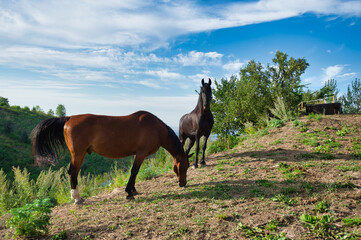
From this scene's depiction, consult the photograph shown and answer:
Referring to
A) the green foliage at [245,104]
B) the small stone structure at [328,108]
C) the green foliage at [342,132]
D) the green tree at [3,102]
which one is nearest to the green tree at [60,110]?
the green tree at [3,102]

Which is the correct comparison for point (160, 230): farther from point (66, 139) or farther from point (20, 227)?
point (66, 139)

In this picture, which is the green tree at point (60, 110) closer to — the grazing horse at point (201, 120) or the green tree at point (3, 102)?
the green tree at point (3, 102)

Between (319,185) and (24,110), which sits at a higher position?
(24,110)

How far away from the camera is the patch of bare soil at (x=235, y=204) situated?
3.20 metres

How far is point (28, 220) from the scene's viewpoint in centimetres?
322

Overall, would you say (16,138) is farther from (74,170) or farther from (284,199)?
Result: (284,199)

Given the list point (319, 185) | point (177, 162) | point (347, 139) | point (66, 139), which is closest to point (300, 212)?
point (319, 185)

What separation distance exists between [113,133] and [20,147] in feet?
173

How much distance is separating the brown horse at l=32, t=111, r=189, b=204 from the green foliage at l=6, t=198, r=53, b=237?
1.44m

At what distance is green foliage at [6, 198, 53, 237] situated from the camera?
3.13 meters

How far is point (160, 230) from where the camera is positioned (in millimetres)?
3281

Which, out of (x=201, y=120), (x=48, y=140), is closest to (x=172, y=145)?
(x=201, y=120)

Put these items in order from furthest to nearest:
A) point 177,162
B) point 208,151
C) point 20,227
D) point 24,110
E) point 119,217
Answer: point 24,110 < point 208,151 < point 177,162 < point 119,217 < point 20,227

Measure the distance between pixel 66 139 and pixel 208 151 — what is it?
288 inches
